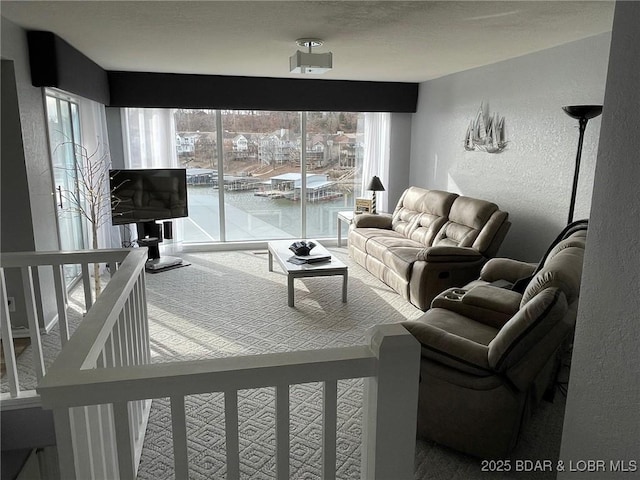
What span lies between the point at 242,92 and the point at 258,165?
3.63 feet

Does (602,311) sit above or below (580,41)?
below

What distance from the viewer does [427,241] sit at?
17.1 feet

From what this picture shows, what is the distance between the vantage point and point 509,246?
489 centimetres

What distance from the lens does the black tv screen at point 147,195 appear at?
5.54m

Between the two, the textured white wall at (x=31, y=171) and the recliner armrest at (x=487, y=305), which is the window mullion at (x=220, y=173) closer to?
the textured white wall at (x=31, y=171)

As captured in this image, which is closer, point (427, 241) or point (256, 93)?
point (427, 241)

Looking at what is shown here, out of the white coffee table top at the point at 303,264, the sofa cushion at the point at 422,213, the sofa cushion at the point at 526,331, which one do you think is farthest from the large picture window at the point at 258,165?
the sofa cushion at the point at 526,331

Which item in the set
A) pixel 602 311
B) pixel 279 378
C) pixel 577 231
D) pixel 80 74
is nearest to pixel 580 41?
pixel 577 231

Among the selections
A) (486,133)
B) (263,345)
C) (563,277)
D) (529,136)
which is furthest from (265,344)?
(486,133)

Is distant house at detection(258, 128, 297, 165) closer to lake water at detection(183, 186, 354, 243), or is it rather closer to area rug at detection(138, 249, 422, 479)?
lake water at detection(183, 186, 354, 243)

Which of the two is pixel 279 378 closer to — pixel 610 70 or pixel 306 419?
pixel 610 70

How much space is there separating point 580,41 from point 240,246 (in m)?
4.71

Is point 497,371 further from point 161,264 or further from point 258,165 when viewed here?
point 258,165

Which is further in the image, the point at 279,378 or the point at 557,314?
the point at 557,314
